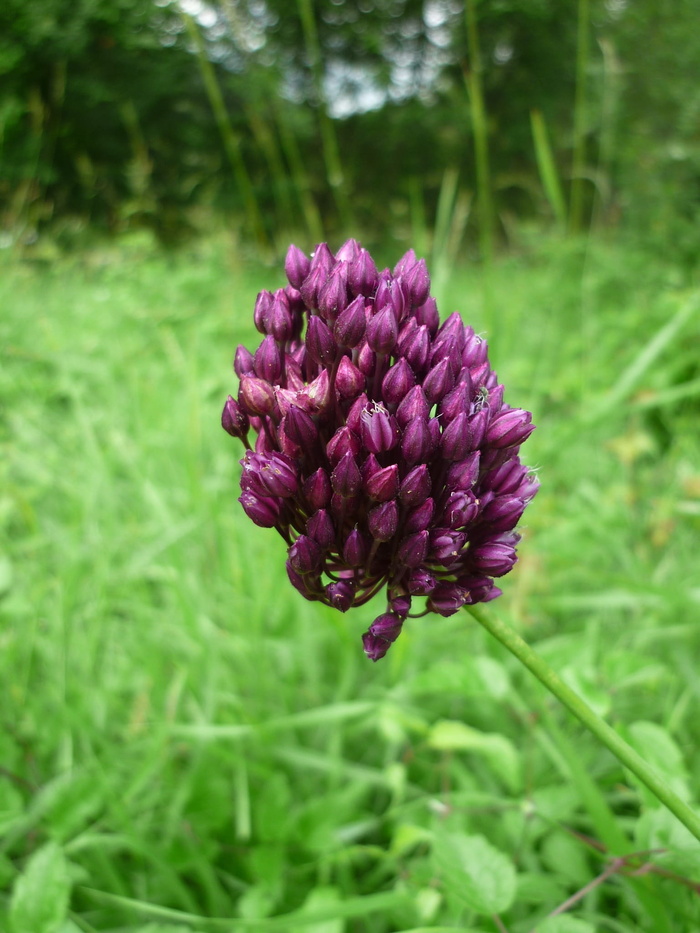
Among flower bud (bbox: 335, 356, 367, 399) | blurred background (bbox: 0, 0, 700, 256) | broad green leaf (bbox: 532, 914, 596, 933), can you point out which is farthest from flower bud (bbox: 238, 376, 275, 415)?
blurred background (bbox: 0, 0, 700, 256)

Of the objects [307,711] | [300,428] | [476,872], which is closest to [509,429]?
[300,428]

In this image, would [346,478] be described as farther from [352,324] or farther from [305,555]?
[352,324]

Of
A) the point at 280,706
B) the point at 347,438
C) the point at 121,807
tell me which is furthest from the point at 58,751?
the point at 347,438

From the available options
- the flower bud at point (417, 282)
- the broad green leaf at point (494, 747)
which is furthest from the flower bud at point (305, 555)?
the broad green leaf at point (494, 747)

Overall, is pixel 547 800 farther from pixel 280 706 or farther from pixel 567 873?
pixel 280 706

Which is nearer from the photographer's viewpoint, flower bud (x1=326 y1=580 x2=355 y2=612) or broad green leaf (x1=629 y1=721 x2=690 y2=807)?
flower bud (x1=326 y1=580 x2=355 y2=612)

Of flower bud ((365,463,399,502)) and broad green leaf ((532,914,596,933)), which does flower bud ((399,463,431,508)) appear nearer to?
flower bud ((365,463,399,502))

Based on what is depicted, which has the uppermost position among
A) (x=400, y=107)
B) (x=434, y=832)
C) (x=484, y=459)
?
(x=400, y=107)
